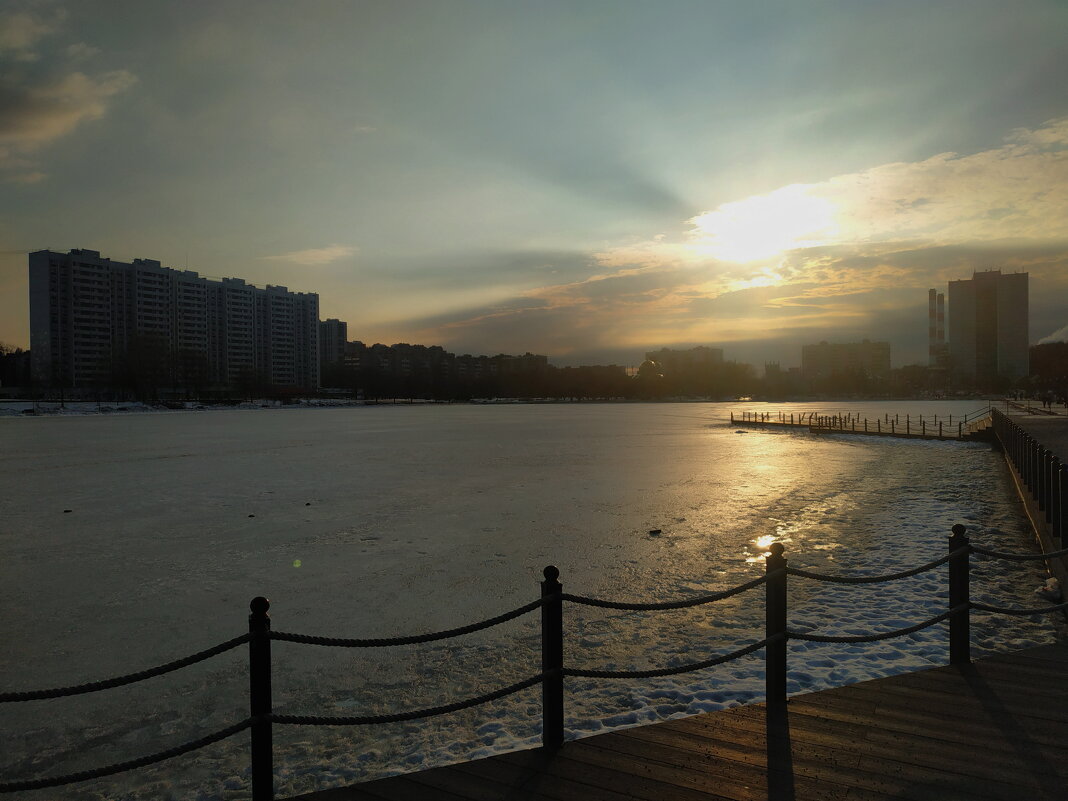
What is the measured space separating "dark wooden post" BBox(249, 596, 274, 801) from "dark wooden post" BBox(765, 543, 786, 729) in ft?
13.2

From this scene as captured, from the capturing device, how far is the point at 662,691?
797cm

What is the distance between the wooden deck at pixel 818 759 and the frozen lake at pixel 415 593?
1.55 meters

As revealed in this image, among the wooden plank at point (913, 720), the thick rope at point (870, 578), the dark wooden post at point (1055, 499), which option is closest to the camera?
the wooden plank at point (913, 720)

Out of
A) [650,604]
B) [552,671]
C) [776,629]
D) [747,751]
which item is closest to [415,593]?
[552,671]

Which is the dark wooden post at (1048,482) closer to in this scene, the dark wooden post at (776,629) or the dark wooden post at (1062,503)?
the dark wooden post at (1062,503)

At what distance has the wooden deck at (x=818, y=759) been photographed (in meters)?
4.70

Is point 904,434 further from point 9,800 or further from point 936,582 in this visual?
point 9,800

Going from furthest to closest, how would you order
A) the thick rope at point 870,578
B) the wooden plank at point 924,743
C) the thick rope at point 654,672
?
the thick rope at point 870,578 → the thick rope at point 654,672 → the wooden plank at point 924,743

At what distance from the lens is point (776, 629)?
6.20 metres

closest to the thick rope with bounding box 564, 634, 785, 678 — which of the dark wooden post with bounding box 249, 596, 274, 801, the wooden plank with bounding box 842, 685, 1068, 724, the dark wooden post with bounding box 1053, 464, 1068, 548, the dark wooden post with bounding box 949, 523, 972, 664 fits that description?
the wooden plank with bounding box 842, 685, 1068, 724

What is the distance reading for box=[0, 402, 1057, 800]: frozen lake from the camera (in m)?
7.22

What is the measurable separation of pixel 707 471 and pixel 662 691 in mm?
25445

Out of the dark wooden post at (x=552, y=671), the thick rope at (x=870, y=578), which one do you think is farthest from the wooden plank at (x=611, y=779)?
the thick rope at (x=870, y=578)

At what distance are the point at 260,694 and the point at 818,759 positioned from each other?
4.02m
